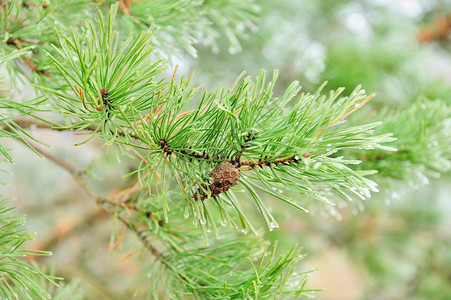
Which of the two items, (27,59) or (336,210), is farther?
(336,210)

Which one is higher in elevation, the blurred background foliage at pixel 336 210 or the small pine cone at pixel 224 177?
the blurred background foliage at pixel 336 210

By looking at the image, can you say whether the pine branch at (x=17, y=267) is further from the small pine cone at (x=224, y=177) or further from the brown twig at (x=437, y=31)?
the brown twig at (x=437, y=31)

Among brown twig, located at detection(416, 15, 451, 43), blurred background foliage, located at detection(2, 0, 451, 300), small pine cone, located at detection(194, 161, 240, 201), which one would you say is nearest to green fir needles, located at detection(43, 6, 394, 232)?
small pine cone, located at detection(194, 161, 240, 201)

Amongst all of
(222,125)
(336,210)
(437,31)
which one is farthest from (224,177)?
(437,31)

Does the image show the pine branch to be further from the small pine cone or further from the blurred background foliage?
the blurred background foliage

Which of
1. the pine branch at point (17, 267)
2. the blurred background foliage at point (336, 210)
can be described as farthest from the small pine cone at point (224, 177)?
the blurred background foliage at point (336, 210)

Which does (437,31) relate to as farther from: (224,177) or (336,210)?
(224,177)

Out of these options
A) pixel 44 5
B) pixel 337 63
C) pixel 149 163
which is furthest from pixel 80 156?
pixel 149 163
